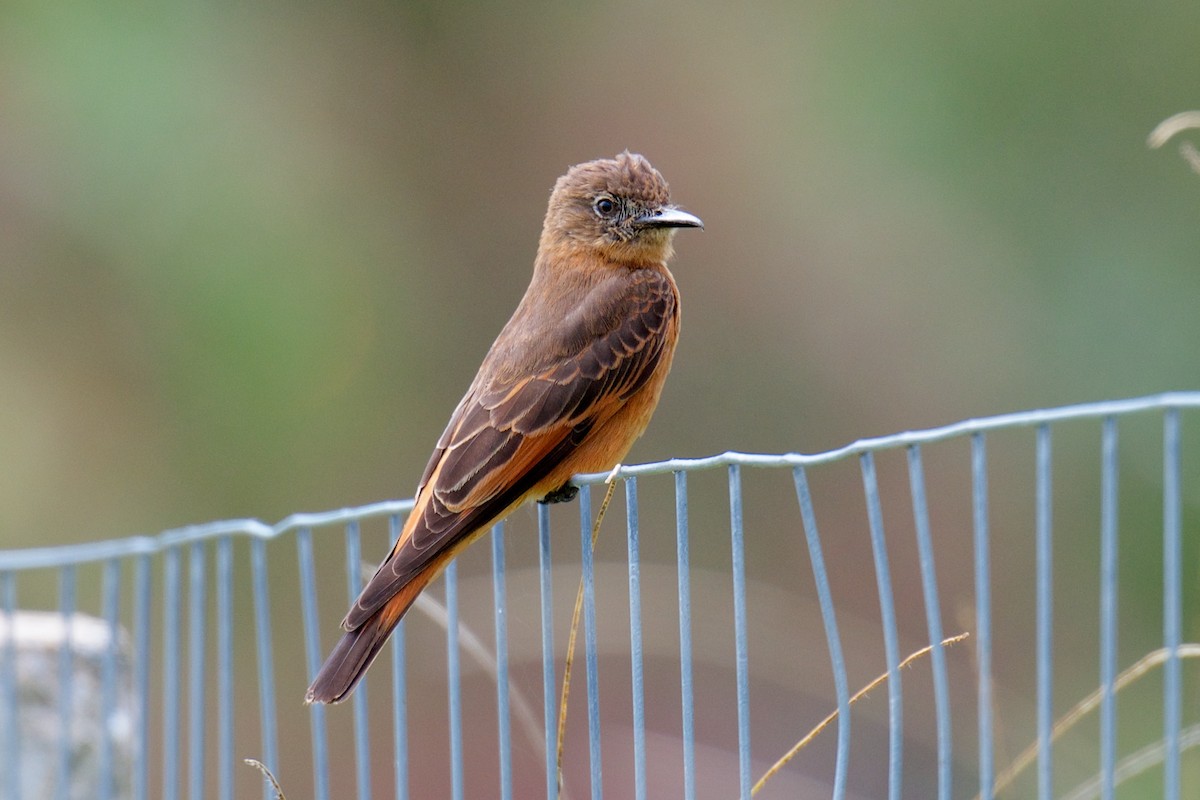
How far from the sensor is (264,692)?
359 centimetres

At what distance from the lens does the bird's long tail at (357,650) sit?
3566 millimetres

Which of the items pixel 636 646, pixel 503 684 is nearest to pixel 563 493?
pixel 503 684

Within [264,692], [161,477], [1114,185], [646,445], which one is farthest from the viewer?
[161,477]

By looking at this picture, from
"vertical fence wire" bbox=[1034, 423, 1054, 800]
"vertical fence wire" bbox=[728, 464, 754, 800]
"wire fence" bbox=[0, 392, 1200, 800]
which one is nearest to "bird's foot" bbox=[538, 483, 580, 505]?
"wire fence" bbox=[0, 392, 1200, 800]

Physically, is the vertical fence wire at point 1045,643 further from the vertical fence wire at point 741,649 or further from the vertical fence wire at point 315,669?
the vertical fence wire at point 315,669

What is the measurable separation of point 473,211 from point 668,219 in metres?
6.84

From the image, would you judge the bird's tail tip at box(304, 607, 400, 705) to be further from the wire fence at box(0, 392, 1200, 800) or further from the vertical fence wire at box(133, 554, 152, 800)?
the vertical fence wire at box(133, 554, 152, 800)

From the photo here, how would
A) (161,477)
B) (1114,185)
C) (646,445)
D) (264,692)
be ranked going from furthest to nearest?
(161,477) → (646,445) → (1114,185) → (264,692)

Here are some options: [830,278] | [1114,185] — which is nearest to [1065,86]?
[1114,185]

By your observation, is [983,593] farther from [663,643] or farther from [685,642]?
[663,643]

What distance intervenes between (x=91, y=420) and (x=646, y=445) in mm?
3963

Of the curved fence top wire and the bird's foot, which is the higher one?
the bird's foot

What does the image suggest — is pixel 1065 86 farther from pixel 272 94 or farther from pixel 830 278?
pixel 272 94

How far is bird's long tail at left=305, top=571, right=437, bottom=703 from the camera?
11.7ft
